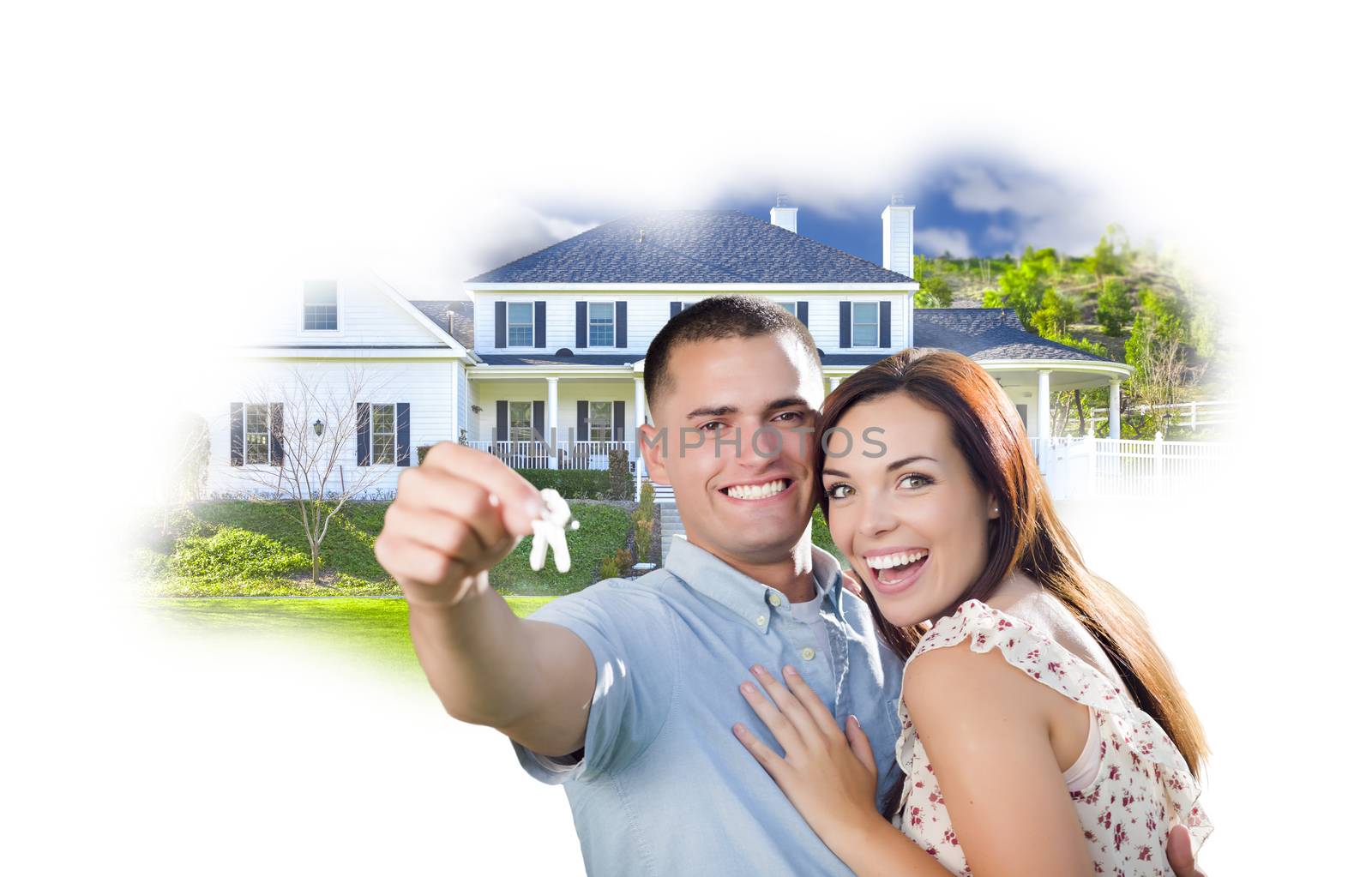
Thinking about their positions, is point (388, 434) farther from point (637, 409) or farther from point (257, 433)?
point (637, 409)

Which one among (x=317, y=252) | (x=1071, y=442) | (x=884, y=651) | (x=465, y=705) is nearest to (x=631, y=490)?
(x=1071, y=442)

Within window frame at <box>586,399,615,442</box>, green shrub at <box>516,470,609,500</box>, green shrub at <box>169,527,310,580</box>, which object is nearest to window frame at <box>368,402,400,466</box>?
green shrub at <box>169,527,310,580</box>

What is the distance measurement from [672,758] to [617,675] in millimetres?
142

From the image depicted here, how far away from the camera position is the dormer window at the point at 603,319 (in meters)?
10.6

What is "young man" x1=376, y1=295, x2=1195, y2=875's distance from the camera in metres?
0.69

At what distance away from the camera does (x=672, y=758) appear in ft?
3.59

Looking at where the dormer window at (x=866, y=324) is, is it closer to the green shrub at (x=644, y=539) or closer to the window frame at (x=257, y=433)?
the green shrub at (x=644, y=539)

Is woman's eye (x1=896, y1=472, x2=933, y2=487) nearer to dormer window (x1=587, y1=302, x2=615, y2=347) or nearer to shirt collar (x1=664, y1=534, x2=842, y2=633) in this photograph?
shirt collar (x1=664, y1=534, x2=842, y2=633)

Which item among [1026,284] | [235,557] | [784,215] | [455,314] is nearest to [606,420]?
[235,557]

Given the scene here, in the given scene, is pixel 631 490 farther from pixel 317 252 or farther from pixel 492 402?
pixel 317 252

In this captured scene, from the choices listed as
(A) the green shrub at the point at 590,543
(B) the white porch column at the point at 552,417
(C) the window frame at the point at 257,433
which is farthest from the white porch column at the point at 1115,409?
(C) the window frame at the point at 257,433

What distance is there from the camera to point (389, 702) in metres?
7.98

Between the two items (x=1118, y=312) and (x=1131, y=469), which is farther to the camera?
(x=1118, y=312)

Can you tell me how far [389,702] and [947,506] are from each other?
25.3 ft
